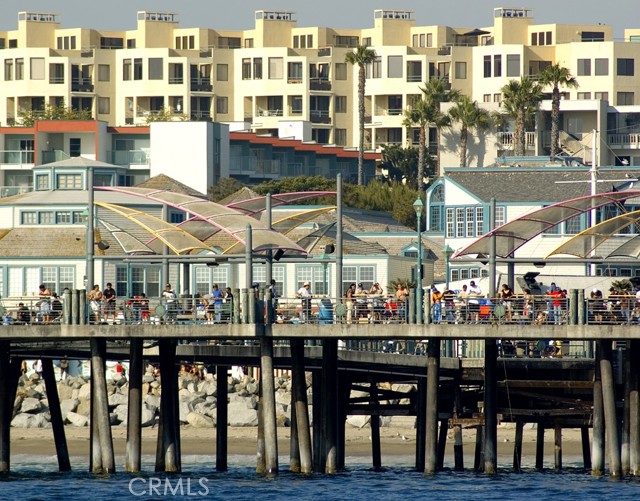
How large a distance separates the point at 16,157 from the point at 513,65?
4622 cm

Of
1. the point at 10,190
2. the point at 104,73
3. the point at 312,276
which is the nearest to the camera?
the point at 312,276

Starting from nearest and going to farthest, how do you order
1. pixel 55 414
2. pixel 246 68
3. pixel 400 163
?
pixel 55 414
pixel 400 163
pixel 246 68

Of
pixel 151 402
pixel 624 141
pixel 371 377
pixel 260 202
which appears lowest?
pixel 151 402

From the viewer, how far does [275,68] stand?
493ft

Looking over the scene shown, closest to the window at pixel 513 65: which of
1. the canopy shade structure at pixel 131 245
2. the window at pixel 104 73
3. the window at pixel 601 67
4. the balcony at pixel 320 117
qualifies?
the window at pixel 601 67

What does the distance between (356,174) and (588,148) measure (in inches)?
871

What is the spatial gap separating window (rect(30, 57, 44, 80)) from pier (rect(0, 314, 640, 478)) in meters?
104

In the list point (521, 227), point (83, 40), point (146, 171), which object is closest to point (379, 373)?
point (521, 227)

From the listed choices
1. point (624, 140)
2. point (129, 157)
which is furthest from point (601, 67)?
point (129, 157)

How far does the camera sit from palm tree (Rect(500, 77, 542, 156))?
118938 millimetres

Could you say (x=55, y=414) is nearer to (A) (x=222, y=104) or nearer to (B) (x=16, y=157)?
(B) (x=16, y=157)

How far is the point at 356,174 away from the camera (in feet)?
445

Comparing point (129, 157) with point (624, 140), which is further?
point (624, 140)

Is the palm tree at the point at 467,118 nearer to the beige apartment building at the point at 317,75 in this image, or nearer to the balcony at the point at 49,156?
the beige apartment building at the point at 317,75
